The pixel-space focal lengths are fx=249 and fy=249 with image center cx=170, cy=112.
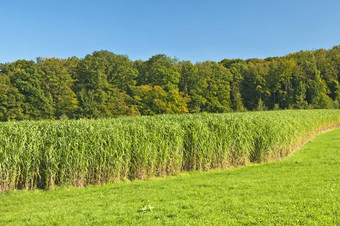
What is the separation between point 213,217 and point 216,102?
188 ft

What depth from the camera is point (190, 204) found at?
5.54m

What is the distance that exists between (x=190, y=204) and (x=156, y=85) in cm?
5231

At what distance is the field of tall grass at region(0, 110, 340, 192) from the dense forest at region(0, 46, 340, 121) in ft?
124

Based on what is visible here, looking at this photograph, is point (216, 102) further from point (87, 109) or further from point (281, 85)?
point (87, 109)

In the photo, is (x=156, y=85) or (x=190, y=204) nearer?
(x=190, y=204)

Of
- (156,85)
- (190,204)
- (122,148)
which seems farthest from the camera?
(156,85)

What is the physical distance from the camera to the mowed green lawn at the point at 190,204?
4629mm

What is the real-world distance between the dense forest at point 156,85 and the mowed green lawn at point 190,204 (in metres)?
39.9

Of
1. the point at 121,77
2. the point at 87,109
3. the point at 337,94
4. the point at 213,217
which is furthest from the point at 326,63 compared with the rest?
the point at 213,217

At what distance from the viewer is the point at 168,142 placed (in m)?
10.4

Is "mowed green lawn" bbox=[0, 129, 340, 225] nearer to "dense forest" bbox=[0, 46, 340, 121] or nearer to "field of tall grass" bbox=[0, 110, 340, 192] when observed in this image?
"field of tall grass" bbox=[0, 110, 340, 192]

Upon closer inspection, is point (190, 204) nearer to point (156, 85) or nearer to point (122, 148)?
point (122, 148)

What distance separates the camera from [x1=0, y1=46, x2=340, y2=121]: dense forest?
4553 centimetres

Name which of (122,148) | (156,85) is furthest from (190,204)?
(156,85)
